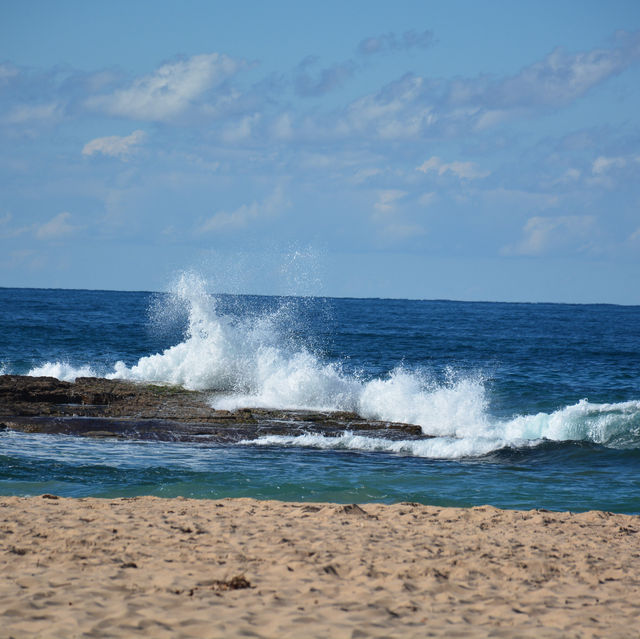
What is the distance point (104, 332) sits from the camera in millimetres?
37688

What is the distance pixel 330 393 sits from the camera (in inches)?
736

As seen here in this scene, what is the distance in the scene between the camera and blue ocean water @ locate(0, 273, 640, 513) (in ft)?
35.9

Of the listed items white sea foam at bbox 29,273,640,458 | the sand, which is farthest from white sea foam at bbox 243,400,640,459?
the sand

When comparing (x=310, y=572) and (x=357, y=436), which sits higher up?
(x=310, y=572)

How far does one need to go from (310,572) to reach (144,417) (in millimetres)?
10201

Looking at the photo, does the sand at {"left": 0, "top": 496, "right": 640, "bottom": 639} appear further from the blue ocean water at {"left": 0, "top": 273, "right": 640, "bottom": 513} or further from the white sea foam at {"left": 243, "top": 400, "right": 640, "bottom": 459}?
the white sea foam at {"left": 243, "top": 400, "right": 640, "bottom": 459}

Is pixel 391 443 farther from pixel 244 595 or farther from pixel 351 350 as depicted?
pixel 351 350

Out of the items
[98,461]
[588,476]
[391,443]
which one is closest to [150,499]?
[98,461]

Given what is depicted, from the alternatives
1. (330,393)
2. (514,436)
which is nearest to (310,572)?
(514,436)

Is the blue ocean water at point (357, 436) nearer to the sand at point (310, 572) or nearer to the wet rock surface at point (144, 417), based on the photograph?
the wet rock surface at point (144, 417)

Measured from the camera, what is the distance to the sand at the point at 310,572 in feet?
16.4

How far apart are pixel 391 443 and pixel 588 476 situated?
3583 millimetres

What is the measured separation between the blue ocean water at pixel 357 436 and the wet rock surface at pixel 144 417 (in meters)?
0.59

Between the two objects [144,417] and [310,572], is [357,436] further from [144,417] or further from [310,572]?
[310,572]
